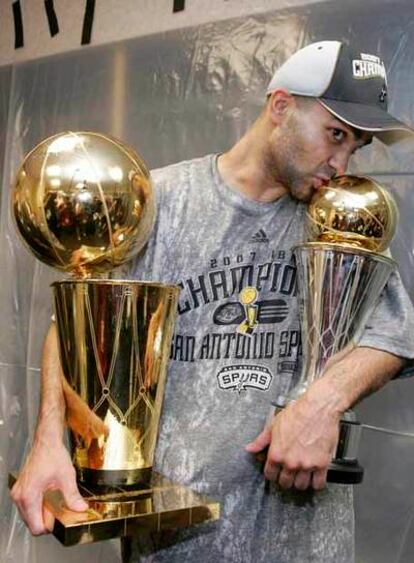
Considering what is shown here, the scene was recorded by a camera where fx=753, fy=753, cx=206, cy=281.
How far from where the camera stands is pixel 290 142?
1009mm

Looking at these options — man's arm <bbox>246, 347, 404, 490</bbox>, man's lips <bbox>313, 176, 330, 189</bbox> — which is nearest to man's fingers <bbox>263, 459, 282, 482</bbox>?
man's arm <bbox>246, 347, 404, 490</bbox>

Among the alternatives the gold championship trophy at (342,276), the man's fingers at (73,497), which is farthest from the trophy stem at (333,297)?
the man's fingers at (73,497)

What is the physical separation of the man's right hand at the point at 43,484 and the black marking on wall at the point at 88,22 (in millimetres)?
1243

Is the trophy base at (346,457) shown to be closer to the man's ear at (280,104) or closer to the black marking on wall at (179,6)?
the man's ear at (280,104)

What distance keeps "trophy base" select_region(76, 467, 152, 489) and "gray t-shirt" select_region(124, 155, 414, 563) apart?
0.14 m

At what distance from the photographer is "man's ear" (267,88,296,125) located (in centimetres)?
101

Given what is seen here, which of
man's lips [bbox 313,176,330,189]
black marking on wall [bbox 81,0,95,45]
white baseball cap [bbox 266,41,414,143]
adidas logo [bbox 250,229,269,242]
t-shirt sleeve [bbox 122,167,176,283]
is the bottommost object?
t-shirt sleeve [bbox 122,167,176,283]

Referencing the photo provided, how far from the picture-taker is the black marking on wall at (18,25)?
6.59 feet

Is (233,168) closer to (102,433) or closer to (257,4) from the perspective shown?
(102,433)

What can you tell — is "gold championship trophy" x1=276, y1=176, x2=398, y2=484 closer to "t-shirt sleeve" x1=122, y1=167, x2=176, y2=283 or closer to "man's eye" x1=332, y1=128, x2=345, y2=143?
"man's eye" x1=332, y1=128, x2=345, y2=143

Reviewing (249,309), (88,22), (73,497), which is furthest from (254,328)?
(88,22)

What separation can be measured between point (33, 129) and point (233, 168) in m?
1.00

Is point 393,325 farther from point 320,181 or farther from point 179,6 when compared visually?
point 179,6

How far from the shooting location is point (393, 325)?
3.08 ft
